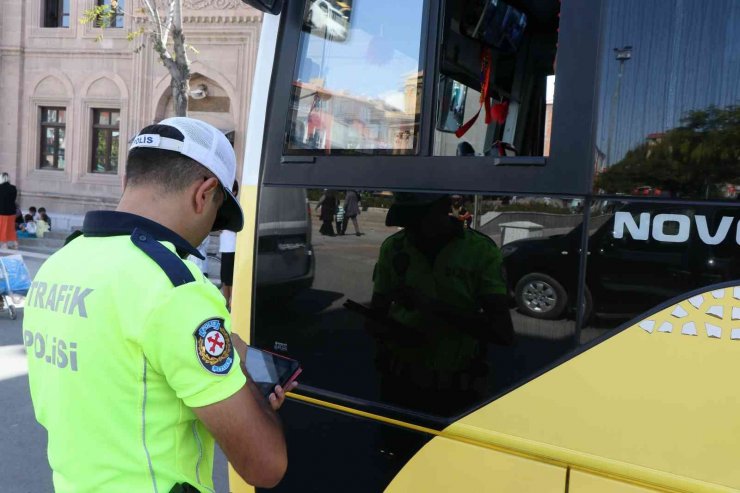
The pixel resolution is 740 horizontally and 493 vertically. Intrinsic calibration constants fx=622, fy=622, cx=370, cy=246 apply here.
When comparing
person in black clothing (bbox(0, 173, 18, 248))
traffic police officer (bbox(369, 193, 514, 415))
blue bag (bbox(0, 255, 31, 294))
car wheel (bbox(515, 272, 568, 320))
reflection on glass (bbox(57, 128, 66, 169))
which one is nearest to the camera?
car wheel (bbox(515, 272, 568, 320))

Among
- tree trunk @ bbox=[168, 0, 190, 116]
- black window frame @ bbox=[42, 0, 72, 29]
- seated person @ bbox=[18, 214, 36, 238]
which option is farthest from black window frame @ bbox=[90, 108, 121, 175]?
tree trunk @ bbox=[168, 0, 190, 116]

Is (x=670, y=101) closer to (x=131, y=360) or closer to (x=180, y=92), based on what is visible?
(x=131, y=360)

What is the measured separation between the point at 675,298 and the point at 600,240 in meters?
0.24

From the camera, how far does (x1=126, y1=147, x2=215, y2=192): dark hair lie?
1.44 metres

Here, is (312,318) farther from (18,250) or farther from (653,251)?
(18,250)

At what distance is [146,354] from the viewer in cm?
127

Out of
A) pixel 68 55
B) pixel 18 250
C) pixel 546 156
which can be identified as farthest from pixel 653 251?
pixel 68 55

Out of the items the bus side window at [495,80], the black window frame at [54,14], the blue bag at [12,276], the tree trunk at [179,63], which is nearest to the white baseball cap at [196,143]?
the bus side window at [495,80]

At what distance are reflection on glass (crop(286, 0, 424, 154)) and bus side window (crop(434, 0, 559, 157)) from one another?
12 centimetres

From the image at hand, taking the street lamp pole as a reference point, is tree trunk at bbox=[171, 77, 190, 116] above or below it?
above

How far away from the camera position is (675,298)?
155 cm

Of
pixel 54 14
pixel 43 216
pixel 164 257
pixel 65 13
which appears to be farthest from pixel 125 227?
pixel 54 14

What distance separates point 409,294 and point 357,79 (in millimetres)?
779

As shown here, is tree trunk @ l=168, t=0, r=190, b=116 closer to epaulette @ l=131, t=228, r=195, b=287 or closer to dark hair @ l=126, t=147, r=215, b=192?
dark hair @ l=126, t=147, r=215, b=192
